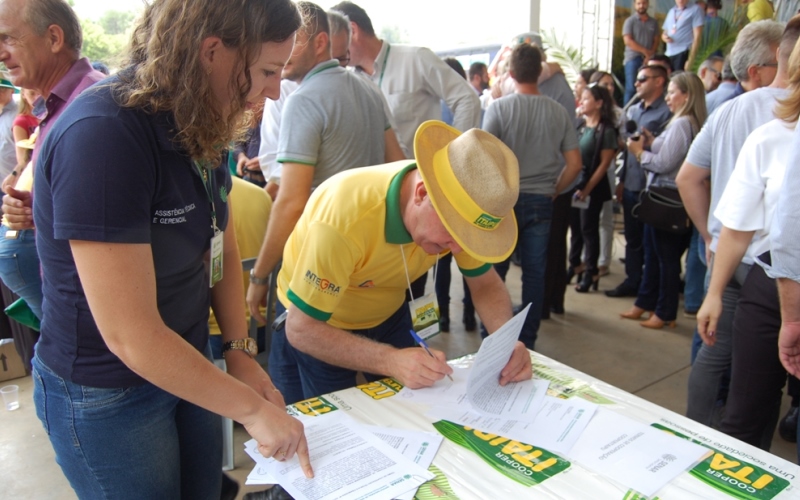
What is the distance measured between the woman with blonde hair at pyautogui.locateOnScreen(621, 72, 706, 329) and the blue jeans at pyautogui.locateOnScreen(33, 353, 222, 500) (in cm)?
315

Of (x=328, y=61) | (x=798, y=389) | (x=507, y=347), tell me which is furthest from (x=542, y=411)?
(x=798, y=389)

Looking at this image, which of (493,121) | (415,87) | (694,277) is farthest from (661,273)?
(415,87)

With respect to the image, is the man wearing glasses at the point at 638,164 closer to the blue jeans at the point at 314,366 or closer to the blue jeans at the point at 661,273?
the blue jeans at the point at 661,273

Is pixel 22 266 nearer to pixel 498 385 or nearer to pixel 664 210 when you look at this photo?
pixel 498 385

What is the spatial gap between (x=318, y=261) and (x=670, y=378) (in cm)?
250

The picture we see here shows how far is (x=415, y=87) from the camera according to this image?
3.11 m

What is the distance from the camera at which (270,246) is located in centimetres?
→ 207

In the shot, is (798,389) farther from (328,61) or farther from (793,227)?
(328,61)

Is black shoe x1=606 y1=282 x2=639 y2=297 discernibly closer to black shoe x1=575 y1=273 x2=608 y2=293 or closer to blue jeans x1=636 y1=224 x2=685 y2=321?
black shoe x1=575 y1=273 x2=608 y2=293

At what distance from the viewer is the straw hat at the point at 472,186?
1252mm

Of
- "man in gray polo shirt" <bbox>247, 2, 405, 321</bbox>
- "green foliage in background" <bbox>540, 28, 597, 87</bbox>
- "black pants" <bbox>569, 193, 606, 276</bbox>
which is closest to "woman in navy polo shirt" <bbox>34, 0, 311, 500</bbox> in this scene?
"man in gray polo shirt" <bbox>247, 2, 405, 321</bbox>

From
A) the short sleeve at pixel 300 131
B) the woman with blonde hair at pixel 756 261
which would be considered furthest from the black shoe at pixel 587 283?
the short sleeve at pixel 300 131

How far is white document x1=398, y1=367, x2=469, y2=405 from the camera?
1.29m

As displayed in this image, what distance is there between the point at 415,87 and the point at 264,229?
1.23 meters
